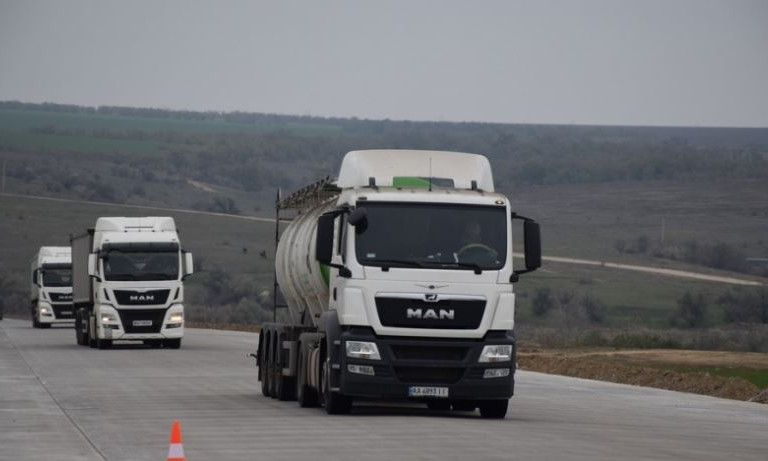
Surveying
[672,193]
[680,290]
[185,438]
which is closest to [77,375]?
[185,438]

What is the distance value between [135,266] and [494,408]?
79.9 ft

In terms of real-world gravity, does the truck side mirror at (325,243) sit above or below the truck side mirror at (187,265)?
above

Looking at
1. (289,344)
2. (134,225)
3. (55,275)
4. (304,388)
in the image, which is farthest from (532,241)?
(55,275)

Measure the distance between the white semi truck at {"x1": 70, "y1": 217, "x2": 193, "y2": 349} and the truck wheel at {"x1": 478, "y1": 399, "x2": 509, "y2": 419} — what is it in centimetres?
2363

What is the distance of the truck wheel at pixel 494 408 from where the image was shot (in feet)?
77.5

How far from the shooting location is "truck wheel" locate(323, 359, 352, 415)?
23.2 meters

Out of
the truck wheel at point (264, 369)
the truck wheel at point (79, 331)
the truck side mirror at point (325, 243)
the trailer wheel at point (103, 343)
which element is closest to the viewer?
the truck side mirror at point (325, 243)

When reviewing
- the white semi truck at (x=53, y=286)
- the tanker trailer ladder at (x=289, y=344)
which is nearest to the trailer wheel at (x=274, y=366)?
the tanker trailer ladder at (x=289, y=344)

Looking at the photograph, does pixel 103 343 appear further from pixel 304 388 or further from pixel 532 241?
pixel 532 241

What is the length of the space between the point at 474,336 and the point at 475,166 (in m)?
2.64

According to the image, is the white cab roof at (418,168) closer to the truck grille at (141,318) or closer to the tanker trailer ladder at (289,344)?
the tanker trailer ladder at (289,344)

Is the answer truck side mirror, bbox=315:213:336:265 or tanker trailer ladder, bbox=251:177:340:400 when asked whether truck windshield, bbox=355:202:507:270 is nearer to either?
truck side mirror, bbox=315:213:336:265

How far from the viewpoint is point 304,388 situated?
25.1 meters

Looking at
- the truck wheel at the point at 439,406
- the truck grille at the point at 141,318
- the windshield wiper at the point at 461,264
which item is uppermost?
the windshield wiper at the point at 461,264
